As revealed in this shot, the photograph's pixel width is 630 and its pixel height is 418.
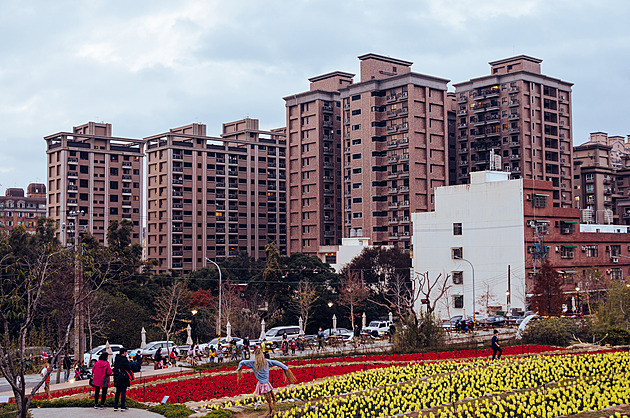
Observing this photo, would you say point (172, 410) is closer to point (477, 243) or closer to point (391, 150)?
point (477, 243)

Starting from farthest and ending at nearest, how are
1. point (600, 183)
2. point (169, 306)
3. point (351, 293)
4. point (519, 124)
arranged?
point (600, 183) → point (519, 124) → point (351, 293) → point (169, 306)

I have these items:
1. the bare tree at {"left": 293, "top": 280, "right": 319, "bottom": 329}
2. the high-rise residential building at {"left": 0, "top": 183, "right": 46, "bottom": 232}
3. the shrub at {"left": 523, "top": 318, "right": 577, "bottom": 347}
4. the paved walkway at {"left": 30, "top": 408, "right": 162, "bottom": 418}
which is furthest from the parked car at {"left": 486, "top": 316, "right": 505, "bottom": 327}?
the high-rise residential building at {"left": 0, "top": 183, "right": 46, "bottom": 232}

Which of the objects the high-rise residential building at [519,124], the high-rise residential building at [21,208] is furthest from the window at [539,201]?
the high-rise residential building at [21,208]

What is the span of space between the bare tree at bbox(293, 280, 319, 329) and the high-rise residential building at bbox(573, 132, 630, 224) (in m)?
65.6

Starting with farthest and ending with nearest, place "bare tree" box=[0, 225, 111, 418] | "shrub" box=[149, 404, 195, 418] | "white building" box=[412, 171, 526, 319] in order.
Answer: "white building" box=[412, 171, 526, 319] < "shrub" box=[149, 404, 195, 418] < "bare tree" box=[0, 225, 111, 418]

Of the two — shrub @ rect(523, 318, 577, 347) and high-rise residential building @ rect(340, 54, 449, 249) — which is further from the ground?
high-rise residential building @ rect(340, 54, 449, 249)

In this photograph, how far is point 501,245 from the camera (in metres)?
66.1

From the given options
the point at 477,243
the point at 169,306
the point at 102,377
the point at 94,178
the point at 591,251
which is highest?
the point at 94,178

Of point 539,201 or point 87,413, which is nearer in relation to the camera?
point 87,413

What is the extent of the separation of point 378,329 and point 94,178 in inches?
2446

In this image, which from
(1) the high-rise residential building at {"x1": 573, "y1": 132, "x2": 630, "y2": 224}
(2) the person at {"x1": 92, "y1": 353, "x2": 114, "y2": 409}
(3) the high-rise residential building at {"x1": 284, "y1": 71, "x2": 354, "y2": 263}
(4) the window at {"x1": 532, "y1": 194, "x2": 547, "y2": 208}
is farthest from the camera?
(1) the high-rise residential building at {"x1": 573, "y1": 132, "x2": 630, "y2": 224}

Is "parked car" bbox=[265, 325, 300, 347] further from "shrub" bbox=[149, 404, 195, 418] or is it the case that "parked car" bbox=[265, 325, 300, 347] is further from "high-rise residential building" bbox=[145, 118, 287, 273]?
"high-rise residential building" bbox=[145, 118, 287, 273]

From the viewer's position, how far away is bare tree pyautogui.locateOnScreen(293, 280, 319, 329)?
195 feet

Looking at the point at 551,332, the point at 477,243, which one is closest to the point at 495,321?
the point at 477,243
